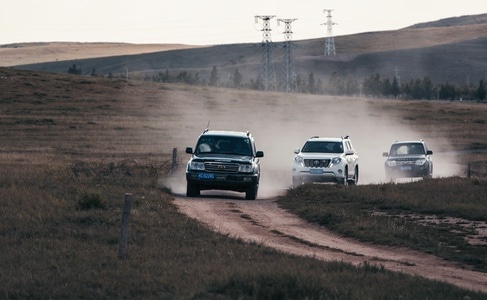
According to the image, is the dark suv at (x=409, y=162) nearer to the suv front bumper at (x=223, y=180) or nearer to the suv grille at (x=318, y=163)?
the suv grille at (x=318, y=163)

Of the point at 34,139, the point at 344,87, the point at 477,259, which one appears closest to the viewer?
the point at 477,259

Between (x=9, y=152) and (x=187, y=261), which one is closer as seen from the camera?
(x=187, y=261)

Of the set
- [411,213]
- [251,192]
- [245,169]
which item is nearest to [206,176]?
[245,169]

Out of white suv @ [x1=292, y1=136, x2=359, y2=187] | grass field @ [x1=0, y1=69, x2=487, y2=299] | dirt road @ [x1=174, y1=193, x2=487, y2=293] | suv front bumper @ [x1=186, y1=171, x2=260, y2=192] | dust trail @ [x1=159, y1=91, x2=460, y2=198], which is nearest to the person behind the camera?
grass field @ [x1=0, y1=69, x2=487, y2=299]

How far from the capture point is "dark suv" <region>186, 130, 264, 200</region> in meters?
31.7

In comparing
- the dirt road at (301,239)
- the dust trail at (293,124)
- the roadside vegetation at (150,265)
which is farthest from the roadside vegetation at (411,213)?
the dust trail at (293,124)

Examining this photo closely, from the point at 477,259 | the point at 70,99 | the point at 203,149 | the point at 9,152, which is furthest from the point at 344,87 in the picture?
the point at 477,259

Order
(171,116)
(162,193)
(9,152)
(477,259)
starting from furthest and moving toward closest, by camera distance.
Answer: (171,116) → (9,152) → (162,193) → (477,259)

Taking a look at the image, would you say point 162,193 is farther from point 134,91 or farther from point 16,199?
point 134,91

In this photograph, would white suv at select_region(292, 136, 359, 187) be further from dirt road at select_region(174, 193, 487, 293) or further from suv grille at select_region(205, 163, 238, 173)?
suv grille at select_region(205, 163, 238, 173)

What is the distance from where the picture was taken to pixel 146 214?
79.6 ft

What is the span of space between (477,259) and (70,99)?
7482 centimetres

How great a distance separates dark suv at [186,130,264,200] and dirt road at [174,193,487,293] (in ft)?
1.60

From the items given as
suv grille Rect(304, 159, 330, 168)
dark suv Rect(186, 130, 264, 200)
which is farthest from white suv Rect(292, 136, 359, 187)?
dark suv Rect(186, 130, 264, 200)
